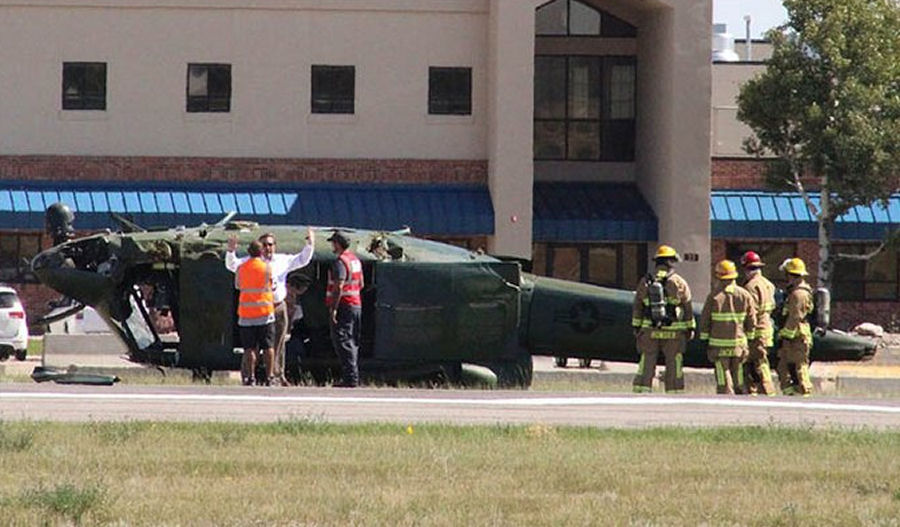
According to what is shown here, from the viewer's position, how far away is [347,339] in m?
26.0

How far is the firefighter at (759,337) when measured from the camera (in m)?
26.4

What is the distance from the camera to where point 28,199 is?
50.9 metres

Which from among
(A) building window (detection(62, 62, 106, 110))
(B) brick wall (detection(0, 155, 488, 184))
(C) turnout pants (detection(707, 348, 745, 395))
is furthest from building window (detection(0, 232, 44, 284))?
(C) turnout pants (detection(707, 348, 745, 395))

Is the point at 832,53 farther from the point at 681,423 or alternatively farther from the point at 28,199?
the point at 681,423

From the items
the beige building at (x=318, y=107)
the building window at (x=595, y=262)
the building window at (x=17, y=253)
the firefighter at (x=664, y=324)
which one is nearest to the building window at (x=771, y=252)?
the building window at (x=595, y=262)

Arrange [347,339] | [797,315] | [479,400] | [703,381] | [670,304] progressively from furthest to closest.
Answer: [703,381]
[797,315]
[670,304]
[347,339]
[479,400]

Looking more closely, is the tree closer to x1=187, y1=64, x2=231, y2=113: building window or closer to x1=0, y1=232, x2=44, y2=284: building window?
x1=187, y1=64, x2=231, y2=113: building window

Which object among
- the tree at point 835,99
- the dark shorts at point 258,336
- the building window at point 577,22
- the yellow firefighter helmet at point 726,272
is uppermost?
the building window at point 577,22

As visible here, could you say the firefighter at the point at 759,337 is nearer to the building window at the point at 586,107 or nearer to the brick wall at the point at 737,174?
the brick wall at the point at 737,174

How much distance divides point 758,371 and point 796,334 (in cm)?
63

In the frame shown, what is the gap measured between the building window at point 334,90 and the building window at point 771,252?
384 inches

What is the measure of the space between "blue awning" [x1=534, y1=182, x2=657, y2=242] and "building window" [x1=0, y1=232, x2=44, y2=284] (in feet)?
37.3

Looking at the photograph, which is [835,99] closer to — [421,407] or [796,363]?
[796,363]

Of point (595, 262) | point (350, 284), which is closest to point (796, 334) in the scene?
point (350, 284)
